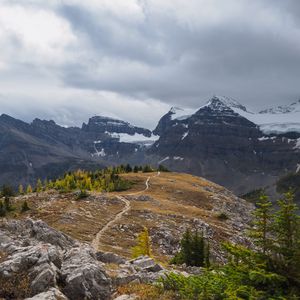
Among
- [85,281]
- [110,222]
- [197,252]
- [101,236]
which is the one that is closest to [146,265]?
[85,281]

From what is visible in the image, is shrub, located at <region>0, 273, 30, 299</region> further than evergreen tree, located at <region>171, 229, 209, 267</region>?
No

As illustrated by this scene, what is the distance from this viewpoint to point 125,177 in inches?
5586

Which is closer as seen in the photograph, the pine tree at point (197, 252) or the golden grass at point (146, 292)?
the golden grass at point (146, 292)

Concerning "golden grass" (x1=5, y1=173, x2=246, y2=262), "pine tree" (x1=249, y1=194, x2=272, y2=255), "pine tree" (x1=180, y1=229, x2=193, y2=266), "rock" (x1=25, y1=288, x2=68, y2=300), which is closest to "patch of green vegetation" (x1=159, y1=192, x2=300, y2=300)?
"pine tree" (x1=249, y1=194, x2=272, y2=255)

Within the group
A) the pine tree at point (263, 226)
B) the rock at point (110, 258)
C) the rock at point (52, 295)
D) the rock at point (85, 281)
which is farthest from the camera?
the rock at point (110, 258)

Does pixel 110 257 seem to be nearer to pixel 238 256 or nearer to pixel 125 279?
pixel 125 279

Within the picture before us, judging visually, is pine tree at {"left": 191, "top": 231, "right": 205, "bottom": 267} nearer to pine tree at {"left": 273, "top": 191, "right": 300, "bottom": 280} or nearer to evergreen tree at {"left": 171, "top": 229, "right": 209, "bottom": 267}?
evergreen tree at {"left": 171, "top": 229, "right": 209, "bottom": 267}

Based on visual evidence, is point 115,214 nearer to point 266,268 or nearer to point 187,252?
point 187,252

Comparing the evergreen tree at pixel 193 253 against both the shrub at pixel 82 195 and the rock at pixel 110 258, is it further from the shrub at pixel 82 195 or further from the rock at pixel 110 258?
the shrub at pixel 82 195

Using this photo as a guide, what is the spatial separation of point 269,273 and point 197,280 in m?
3.06

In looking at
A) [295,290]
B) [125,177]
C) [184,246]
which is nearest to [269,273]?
[295,290]

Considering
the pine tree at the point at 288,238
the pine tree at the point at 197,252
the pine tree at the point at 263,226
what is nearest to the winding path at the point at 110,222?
the pine tree at the point at 197,252

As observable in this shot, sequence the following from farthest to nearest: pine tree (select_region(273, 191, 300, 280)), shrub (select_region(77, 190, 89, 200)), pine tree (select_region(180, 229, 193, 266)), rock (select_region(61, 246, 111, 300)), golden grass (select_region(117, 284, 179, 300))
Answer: shrub (select_region(77, 190, 89, 200)), pine tree (select_region(180, 229, 193, 266)), rock (select_region(61, 246, 111, 300)), golden grass (select_region(117, 284, 179, 300)), pine tree (select_region(273, 191, 300, 280))

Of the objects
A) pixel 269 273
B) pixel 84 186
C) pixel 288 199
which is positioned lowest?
pixel 84 186
